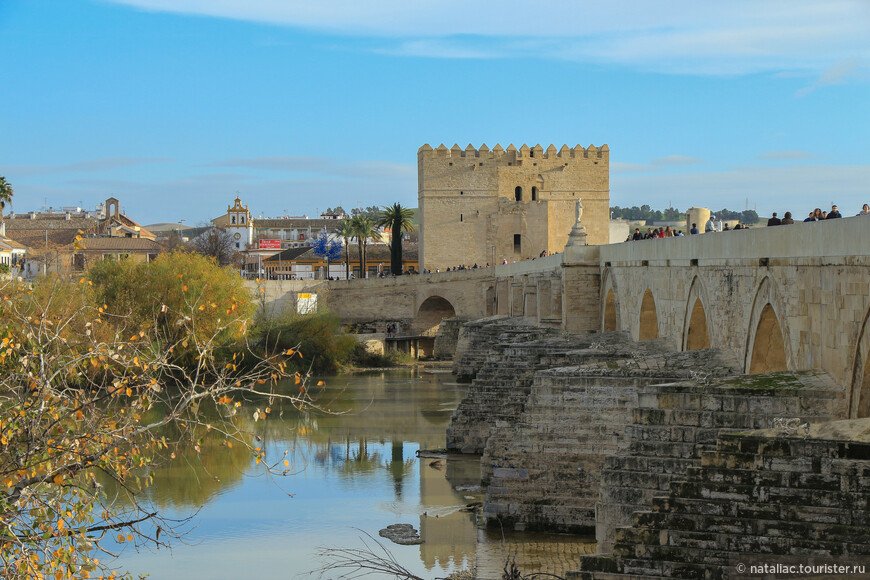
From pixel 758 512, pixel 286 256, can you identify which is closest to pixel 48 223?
pixel 286 256

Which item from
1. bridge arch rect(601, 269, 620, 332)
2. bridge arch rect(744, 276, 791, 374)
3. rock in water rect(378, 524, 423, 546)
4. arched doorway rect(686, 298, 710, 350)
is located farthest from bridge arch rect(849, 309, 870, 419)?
bridge arch rect(601, 269, 620, 332)

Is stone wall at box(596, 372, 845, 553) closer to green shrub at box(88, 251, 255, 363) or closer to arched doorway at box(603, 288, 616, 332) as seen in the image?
arched doorway at box(603, 288, 616, 332)

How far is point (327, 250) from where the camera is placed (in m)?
62.2

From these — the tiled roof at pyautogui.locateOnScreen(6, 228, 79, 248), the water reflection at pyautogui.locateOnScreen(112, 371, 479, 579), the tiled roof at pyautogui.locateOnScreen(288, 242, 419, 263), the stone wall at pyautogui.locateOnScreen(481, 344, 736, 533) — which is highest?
the tiled roof at pyautogui.locateOnScreen(6, 228, 79, 248)

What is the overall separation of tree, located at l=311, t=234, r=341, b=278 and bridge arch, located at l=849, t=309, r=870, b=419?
5071 cm

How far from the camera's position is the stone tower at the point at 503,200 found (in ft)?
156

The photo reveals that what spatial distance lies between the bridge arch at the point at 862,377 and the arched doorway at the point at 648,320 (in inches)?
367

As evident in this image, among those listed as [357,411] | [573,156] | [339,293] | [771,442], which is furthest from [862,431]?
[573,156]

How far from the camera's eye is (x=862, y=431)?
20.9ft

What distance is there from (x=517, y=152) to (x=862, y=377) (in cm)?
4112

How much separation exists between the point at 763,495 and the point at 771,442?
34 centimetres

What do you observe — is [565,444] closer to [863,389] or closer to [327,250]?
[863,389]

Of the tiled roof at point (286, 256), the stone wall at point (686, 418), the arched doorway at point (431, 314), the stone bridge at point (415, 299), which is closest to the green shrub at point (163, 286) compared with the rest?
the stone bridge at point (415, 299)

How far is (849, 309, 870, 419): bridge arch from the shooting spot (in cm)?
787
